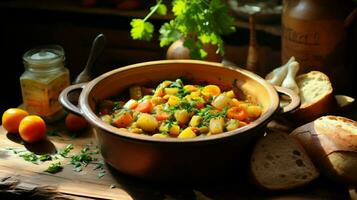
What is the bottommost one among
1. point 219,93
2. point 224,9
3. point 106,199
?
point 106,199

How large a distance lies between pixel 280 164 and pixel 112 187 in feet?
1.50

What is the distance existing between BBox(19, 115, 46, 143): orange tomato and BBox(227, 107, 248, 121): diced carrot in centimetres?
58

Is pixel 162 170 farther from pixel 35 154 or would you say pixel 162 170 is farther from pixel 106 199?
pixel 35 154

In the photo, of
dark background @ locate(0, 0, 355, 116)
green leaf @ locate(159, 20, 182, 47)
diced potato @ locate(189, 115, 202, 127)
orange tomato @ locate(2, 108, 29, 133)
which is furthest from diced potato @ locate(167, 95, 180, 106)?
dark background @ locate(0, 0, 355, 116)

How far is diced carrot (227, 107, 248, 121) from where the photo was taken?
54.8 inches

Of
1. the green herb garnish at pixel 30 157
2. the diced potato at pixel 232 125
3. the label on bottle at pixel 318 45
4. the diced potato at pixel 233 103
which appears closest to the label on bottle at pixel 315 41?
the label on bottle at pixel 318 45

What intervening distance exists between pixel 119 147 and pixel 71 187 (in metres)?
0.19

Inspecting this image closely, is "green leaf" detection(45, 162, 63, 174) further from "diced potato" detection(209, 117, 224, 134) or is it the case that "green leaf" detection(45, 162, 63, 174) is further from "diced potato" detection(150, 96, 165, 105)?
"diced potato" detection(209, 117, 224, 134)

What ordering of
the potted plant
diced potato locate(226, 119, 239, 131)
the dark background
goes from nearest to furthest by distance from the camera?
diced potato locate(226, 119, 239, 131), the potted plant, the dark background

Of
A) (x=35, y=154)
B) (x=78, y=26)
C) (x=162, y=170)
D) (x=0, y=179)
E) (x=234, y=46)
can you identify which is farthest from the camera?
(x=78, y=26)

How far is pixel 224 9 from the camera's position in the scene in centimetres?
164

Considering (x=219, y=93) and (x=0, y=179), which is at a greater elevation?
(x=219, y=93)

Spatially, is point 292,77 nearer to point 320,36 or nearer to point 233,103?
point 320,36

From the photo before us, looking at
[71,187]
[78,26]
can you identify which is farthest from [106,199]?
[78,26]
